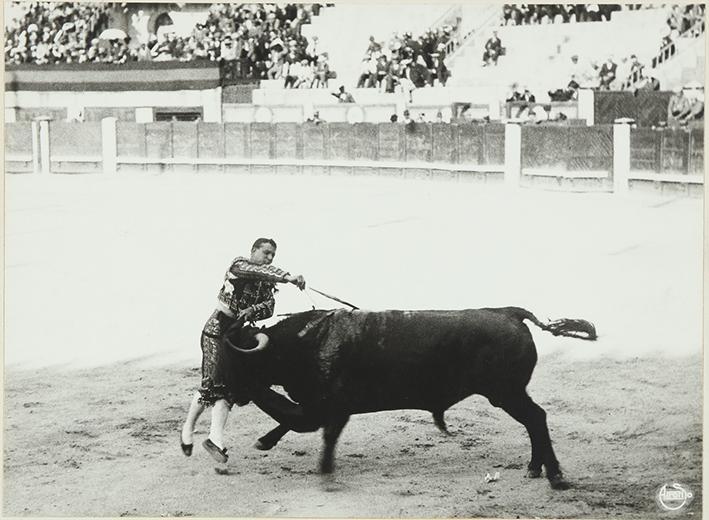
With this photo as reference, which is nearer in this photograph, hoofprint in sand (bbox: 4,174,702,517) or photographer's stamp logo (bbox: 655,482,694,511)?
hoofprint in sand (bbox: 4,174,702,517)

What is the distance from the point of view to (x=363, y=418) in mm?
5770

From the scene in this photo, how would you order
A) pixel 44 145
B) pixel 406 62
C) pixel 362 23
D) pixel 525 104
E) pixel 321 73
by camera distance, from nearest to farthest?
pixel 362 23, pixel 406 62, pixel 321 73, pixel 44 145, pixel 525 104

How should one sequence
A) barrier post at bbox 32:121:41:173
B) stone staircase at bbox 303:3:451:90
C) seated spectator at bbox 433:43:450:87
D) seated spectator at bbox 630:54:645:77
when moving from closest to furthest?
stone staircase at bbox 303:3:451:90, seated spectator at bbox 630:54:645:77, barrier post at bbox 32:121:41:173, seated spectator at bbox 433:43:450:87

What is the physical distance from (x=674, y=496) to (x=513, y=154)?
515 cm

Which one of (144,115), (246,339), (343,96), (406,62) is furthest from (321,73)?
(246,339)

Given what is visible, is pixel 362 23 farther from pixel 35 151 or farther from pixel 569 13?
pixel 35 151

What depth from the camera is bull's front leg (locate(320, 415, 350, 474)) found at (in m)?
5.33

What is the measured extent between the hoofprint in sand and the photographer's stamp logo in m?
0.07

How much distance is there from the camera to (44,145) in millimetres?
9695

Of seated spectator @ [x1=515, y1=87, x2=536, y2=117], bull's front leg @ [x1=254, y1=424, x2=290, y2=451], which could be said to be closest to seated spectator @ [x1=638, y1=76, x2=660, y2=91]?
seated spectator @ [x1=515, y1=87, x2=536, y2=117]

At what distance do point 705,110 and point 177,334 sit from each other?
2920 millimetres

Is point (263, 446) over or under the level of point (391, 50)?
under

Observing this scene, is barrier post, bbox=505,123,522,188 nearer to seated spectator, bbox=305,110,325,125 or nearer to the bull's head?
seated spectator, bbox=305,110,325,125

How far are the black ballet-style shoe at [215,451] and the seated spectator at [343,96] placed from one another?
16.9ft
